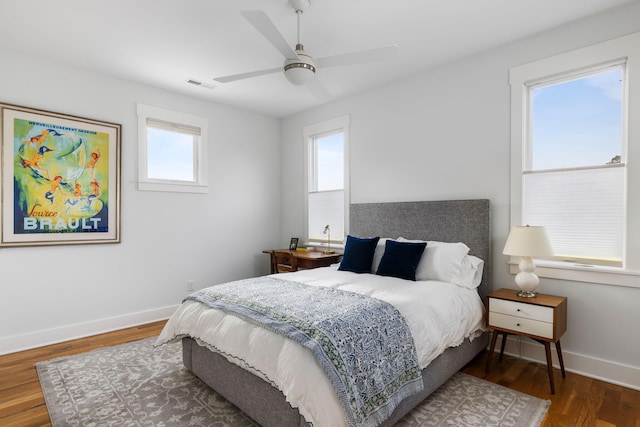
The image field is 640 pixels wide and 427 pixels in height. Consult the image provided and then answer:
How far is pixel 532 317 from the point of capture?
8.20 feet

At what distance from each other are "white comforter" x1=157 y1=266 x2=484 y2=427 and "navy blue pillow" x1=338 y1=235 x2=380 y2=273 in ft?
0.48

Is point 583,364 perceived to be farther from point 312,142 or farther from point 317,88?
point 312,142

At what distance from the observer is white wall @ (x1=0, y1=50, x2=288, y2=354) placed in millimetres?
3268

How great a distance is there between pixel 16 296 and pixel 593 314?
5085 mm

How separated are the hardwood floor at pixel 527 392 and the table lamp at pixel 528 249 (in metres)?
0.65

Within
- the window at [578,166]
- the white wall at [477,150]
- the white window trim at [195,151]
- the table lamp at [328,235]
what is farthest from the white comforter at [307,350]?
the white window trim at [195,151]

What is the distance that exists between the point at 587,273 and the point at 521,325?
70 centimetres

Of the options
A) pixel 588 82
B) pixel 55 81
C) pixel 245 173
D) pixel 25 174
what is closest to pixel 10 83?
pixel 55 81

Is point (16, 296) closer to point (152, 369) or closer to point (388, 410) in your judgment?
point (152, 369)

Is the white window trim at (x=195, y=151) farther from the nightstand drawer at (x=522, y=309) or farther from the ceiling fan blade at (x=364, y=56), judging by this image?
the nightstand drawer at (x=522, y=309)

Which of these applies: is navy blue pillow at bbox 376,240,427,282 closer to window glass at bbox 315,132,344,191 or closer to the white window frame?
the white window frame

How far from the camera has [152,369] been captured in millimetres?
2764

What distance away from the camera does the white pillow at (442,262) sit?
114 inches

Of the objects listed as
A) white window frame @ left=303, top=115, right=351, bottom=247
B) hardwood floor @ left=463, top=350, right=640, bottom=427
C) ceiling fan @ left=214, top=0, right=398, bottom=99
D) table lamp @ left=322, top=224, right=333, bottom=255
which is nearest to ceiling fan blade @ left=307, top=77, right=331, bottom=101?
ceiling fan @ left=214, top=0, right=398, bottom=99
